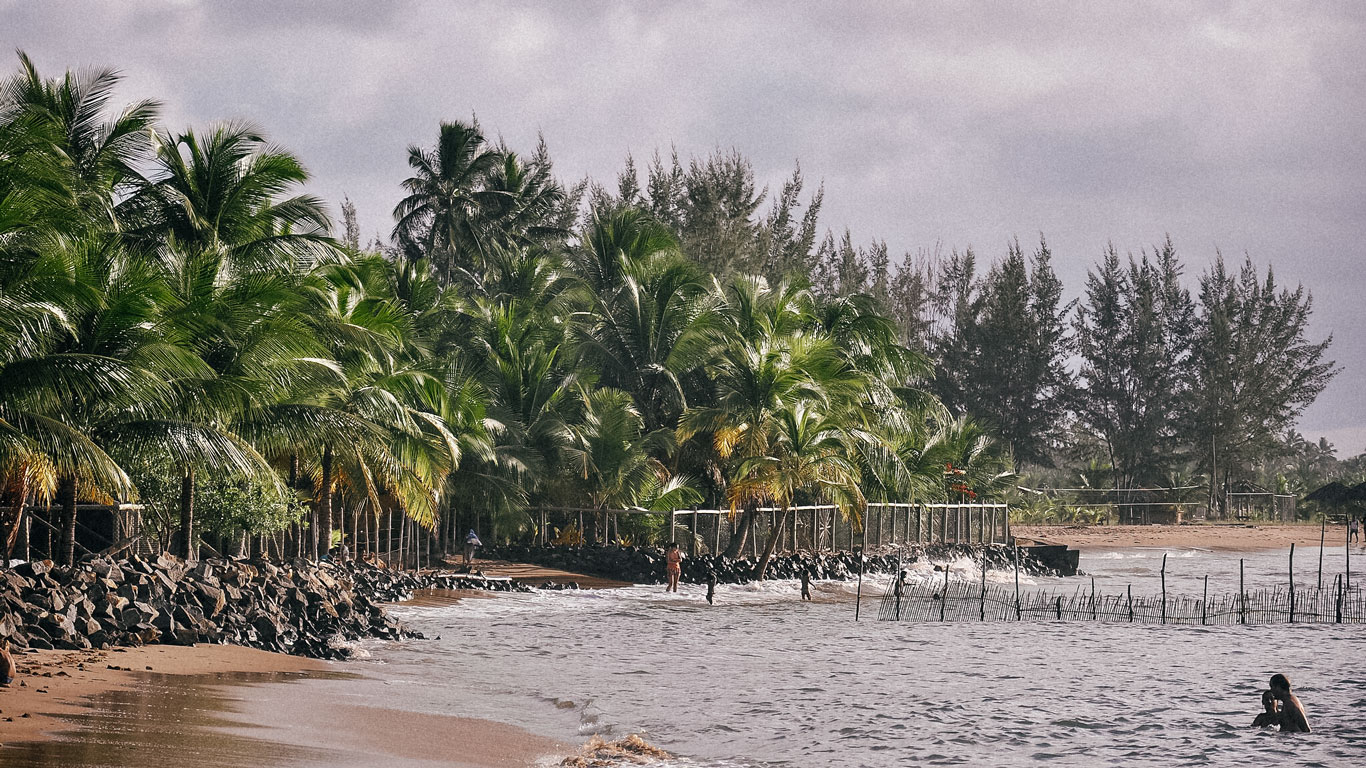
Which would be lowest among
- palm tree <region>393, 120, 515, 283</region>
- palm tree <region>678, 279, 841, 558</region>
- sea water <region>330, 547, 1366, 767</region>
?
sea water <region>330, 547, 1366, 767</region>

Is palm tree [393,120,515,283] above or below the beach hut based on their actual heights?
above

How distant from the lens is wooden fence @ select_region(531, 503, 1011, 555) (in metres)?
33.9

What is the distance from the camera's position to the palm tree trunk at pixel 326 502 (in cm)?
2419

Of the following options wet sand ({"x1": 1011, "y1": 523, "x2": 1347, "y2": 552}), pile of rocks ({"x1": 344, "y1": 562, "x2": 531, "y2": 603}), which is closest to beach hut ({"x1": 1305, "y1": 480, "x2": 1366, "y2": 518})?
wet sand ({"x1": 1011, "y1": 523, "x2": 1347, "y2": 552})

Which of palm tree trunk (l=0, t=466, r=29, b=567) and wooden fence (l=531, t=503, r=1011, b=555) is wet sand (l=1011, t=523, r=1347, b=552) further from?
palm tree trunk (l=0, t=466, r=29, b=567)

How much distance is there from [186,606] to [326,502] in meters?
8.11

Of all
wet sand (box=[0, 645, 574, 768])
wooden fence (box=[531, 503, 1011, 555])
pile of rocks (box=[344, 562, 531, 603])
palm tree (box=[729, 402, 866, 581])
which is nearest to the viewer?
wet sand (box=[0, 645, 574, 768])

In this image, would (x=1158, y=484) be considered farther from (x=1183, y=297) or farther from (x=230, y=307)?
(x=230, y=307)

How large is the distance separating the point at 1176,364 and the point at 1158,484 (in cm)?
659

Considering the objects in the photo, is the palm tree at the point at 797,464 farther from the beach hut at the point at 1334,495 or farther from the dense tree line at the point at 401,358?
the beach hut at the point at 1334,495

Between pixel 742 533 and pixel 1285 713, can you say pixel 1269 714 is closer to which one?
pixel 1285 713

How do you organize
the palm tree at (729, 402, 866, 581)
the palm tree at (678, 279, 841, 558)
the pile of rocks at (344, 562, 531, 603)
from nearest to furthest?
1. the pile of rocks at (344, 562, 531, 603)
2. the palm tree at (729, 402, 866, 581)
3. the palm tree at (678, 279, 841, 558)

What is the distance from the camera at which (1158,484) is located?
6544 centimetres

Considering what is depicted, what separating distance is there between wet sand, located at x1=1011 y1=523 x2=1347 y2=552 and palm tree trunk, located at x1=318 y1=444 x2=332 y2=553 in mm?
30921
